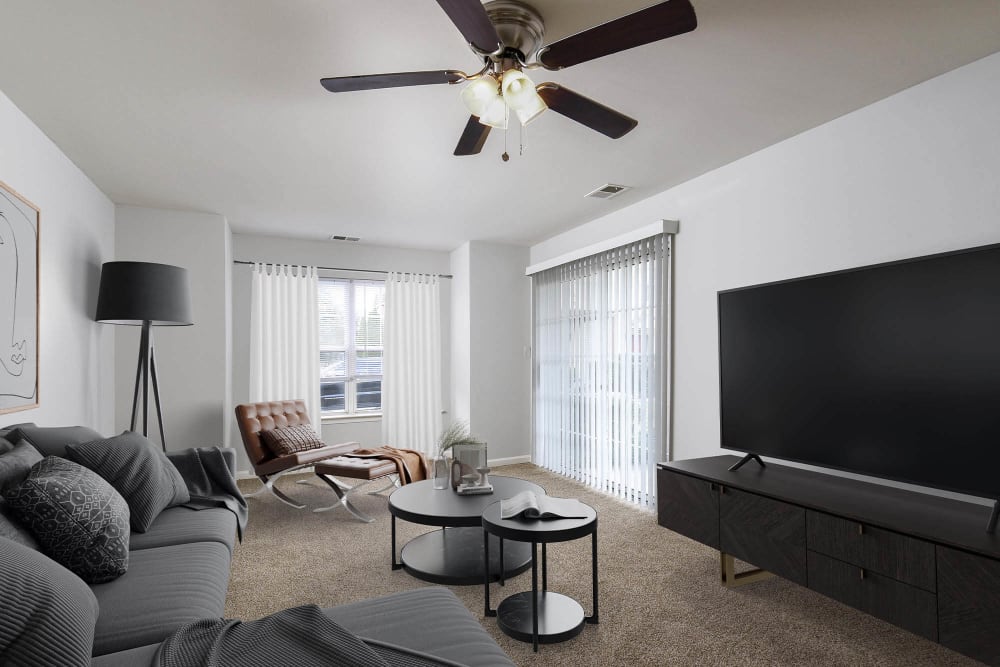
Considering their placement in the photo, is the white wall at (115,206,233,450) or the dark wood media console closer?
the dark wood media console

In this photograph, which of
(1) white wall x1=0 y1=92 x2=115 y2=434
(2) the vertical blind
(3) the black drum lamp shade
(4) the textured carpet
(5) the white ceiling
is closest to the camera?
(5) the white ceiling

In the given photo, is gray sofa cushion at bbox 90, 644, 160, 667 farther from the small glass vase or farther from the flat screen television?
the flat screen television

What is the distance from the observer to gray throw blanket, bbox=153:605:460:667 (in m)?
1.22

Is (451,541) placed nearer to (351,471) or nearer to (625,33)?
(351,471)

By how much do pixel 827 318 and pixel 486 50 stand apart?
6.67ft

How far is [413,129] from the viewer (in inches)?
119

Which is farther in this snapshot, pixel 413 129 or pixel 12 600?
pixel 413 129

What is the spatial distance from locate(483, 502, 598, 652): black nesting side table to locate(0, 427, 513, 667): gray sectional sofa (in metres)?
0.58

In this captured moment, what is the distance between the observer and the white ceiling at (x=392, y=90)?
2020 mm

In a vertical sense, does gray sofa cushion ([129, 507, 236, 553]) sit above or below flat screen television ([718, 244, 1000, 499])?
below

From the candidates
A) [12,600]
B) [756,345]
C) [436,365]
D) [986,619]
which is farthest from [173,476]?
[436,365]

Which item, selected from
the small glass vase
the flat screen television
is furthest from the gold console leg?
the small glass vase

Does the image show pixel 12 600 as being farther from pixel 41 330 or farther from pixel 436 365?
pixel 436 365

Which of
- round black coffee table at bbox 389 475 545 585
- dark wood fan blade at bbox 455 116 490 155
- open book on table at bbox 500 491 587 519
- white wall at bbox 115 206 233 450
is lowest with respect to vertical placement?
round black coffee table at bbox 389 475 545 585
